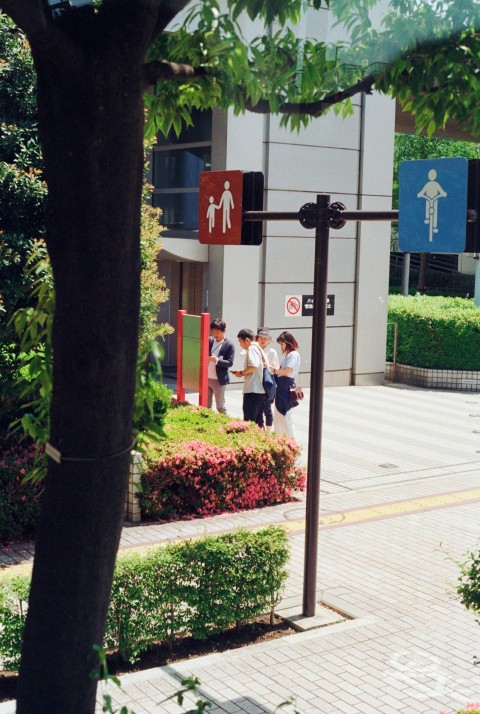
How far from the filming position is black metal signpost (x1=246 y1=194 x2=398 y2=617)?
24.5 ft

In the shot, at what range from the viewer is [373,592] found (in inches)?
325

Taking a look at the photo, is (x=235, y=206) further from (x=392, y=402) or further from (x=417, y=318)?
(x=417, y=318)

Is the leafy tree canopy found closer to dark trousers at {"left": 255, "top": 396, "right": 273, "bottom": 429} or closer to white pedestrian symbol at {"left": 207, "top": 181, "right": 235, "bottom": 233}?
white pedestrian symbol at {"left": 207, "top": 181, "right": 235, "bottom": 233}

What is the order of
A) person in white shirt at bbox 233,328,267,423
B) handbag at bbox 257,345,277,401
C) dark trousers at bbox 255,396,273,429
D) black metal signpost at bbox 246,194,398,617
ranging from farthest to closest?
dark trousers at bbox 255,396,273,429 → handbag at bbox 257,345,277,401 → person in white shirt at bbox 233,328,267,423 → black metal signpost at bbox 246,194,398,617

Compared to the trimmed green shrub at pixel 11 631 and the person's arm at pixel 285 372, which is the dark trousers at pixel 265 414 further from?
the trimmed green shrub at pixel 11 631

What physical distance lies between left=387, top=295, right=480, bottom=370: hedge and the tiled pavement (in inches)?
212

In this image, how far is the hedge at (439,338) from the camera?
20578 millimetres

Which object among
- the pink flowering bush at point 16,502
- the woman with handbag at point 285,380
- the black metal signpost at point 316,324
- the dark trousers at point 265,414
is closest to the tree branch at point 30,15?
the black metal signpost at point 316,324

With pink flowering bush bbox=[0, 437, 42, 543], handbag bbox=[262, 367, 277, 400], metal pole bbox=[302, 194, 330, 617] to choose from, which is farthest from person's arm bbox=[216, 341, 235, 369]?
metal pole bbox=[302, 194, 330, 617]

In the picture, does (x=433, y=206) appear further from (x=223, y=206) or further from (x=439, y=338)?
(x=439, y=338)

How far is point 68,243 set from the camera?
3438mm

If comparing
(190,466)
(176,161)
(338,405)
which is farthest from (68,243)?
(176,161)

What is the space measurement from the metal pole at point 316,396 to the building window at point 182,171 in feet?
38.2

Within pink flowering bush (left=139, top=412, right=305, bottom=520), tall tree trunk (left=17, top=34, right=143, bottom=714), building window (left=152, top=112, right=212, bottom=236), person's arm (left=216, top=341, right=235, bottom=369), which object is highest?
building window (left=152, top=112, right=212, bottom=236)
